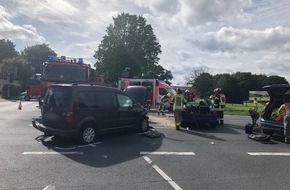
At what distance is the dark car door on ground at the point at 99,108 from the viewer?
10.2 m

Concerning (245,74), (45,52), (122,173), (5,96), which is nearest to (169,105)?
(122,173)

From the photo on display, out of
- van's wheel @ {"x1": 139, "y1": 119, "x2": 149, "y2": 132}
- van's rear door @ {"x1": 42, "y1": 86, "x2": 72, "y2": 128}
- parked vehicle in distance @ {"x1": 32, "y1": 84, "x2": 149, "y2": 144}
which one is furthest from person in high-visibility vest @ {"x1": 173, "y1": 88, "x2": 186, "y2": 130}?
van's rear door @ {"x1": 42, "y1": 86, "x2": 72, "y2": 128}

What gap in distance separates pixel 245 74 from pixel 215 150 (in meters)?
102

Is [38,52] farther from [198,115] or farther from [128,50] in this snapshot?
[198,115]

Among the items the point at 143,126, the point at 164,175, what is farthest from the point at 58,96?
the point at 164,175

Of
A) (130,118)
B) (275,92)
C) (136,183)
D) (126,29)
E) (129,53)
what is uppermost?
(126,29)

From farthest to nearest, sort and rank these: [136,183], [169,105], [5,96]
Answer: [5,96]
[169,105]
[136,183]

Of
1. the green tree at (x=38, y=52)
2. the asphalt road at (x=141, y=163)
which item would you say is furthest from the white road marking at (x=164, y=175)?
the green tree at (x=38, y=52)

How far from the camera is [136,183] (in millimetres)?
6414

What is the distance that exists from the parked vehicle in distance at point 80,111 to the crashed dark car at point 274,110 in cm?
528

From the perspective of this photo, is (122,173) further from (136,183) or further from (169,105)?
(169,105)

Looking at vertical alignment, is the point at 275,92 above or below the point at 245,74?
below

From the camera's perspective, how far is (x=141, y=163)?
26.5ft

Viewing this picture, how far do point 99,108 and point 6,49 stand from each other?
10147 cm
